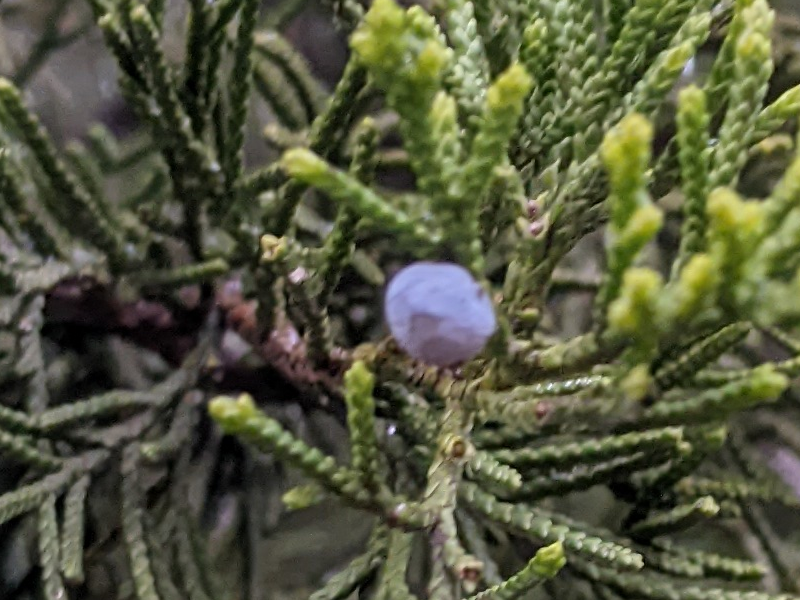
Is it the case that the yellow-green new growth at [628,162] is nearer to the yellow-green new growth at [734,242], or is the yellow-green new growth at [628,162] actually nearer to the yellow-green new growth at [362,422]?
the yellow-green new growth at [734,242]

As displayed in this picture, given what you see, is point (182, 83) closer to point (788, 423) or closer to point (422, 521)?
point (422, 521)

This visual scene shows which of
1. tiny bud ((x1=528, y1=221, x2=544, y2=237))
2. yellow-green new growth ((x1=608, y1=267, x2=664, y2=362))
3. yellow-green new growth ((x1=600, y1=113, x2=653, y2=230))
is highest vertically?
tiny bud ((x1=528, y1=221, x2=544, y2=237))

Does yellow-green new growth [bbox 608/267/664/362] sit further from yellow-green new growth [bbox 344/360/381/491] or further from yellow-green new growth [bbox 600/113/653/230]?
yellow-green new growth [bbox 344/360/381/491]

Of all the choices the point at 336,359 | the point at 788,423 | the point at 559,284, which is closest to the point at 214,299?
the point at 336,359

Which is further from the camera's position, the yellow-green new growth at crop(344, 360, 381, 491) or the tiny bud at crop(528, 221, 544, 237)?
the tiny bud at crop(528, 221, 544, 237)

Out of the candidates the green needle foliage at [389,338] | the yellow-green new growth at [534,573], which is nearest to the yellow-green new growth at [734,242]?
the green needle foliage at [389,338]

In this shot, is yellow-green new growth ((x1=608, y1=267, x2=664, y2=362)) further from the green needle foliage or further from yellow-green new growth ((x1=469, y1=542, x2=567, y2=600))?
yellow-green new growth ((x1=469, y1=542, x2=567, y2=600))

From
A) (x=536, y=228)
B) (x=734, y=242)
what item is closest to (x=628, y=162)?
(x=734, y=242)

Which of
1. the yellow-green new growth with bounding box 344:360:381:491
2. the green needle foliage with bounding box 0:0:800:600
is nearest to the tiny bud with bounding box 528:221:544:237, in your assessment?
the green needle foliage with bounding box 0:0:800:600

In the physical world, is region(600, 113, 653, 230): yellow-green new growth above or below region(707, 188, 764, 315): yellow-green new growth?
above
